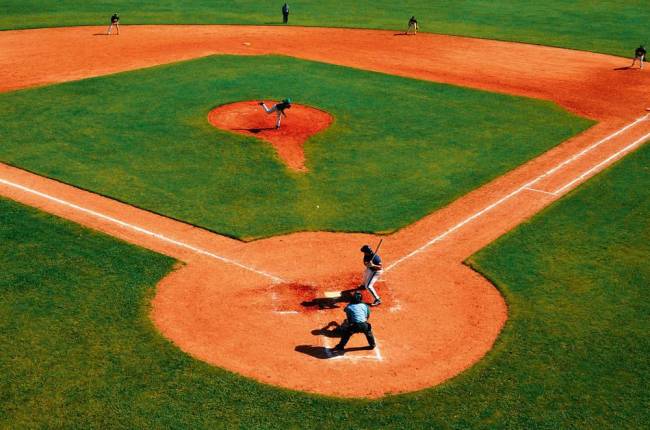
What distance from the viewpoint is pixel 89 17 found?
178 feet

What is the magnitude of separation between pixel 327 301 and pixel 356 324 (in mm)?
2652

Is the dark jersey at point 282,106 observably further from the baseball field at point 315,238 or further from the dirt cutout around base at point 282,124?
the baseball field at point 315,238

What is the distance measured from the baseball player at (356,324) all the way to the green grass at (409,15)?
133 feet

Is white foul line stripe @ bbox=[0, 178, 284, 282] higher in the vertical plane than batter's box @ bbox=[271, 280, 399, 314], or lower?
higher

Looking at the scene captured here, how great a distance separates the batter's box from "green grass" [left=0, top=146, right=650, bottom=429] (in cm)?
323

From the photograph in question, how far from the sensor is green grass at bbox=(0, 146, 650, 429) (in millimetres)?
14875

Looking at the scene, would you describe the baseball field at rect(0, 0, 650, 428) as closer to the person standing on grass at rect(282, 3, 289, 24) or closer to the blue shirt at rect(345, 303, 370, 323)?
the blue shirt at rect(345, 303, 370, 323)

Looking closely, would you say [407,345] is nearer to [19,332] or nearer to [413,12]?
[19,332]

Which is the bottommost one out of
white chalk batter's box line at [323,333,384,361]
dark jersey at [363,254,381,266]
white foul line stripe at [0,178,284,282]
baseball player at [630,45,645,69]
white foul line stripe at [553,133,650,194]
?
white chalk batter's box line at [323,333,384,361]

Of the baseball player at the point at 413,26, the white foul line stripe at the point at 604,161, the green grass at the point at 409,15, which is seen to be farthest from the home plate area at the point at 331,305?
the green grass at the point at 409,15

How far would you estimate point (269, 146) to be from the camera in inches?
1177

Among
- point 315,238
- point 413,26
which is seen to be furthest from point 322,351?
point 413,26

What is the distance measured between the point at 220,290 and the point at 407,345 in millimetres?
5668

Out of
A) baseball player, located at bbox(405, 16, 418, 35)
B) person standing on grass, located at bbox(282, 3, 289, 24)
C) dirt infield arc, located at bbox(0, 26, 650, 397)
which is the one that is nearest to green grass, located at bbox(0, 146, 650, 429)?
dirt infield arc, located at bbox(0, 26, 650, 397)
